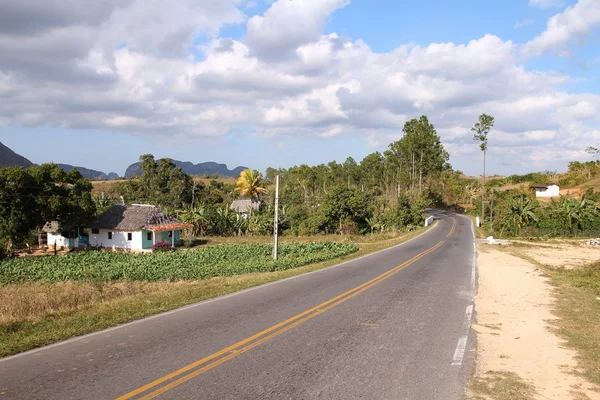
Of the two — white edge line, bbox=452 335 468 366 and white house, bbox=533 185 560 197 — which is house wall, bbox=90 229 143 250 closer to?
white edge line, bbox=452 335 468 366

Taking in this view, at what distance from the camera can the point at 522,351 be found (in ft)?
27.4

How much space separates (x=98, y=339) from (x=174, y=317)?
210 centimetres

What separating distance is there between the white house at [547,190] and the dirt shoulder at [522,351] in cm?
7701

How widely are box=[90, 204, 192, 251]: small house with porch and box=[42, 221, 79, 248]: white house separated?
1988 millimetres

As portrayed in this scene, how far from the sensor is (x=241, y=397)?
5938mm

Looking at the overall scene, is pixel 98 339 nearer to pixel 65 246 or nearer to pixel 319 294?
pixel 319 294

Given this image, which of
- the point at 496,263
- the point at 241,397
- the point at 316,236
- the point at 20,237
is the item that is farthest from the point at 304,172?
the point at 241,397

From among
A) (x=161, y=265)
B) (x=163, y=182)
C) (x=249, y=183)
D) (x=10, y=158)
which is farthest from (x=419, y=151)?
(x=10, y=158)

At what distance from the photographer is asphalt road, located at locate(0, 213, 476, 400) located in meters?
6.24

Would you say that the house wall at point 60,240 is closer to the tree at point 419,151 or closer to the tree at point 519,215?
the tree at point 519,215

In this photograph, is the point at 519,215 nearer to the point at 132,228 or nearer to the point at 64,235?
the point at 132,228

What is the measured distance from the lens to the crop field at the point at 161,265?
22.0 m

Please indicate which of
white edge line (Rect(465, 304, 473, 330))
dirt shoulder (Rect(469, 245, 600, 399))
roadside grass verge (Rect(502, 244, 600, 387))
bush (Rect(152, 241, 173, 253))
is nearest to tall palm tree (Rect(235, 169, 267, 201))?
bush (Rect(152, 241, 173, 253))

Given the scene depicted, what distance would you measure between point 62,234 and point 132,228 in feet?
30.3
